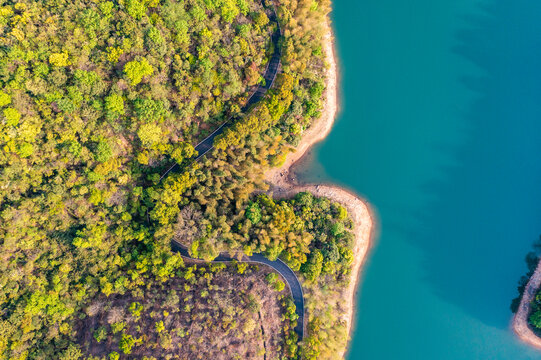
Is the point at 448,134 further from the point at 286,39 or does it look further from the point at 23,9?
the point at 23,9

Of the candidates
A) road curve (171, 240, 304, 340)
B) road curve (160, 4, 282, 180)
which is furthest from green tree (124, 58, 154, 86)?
road curve (171, 240, 304, 340)

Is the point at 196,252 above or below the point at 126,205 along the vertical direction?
below

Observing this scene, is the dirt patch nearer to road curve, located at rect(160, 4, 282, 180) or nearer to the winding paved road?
the winding paved road

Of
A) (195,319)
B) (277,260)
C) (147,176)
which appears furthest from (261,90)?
(195,319)

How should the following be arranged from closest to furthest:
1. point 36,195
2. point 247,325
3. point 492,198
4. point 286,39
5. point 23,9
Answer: point 23,9, point 36,195, point 247,325, point 286,39, point 492,198

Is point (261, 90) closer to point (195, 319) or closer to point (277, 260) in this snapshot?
point (277, 260)

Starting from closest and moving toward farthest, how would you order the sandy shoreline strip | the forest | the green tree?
the forest → the green tree → the sandy shoreline strip

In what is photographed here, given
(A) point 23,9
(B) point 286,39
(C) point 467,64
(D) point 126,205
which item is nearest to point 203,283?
(D) point 126,205
